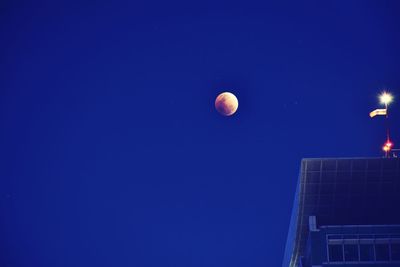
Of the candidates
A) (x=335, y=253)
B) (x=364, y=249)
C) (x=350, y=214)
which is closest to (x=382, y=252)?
(x=364, y=249)

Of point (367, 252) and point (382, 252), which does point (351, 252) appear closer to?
point (367, 252)

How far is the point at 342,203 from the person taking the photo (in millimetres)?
44219

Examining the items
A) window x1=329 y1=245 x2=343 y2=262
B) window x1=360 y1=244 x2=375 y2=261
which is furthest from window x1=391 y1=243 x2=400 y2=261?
window x1=329 y1=245 x2=343 y2=262

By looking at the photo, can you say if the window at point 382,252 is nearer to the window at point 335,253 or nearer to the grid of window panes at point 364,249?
the grid of window panes at point 364,249

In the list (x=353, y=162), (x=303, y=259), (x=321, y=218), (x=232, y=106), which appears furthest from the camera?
(x=232, y=106)

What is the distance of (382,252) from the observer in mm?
44250

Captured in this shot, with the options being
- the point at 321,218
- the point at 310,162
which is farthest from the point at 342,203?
the point at 310,162

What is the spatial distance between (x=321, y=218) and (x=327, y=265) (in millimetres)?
3745

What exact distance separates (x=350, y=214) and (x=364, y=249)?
9.83ft

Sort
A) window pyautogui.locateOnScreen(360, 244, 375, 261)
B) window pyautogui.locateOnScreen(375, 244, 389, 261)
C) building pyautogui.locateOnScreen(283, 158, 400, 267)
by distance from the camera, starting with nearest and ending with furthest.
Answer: building pyautogui.locateOnScreen(283, 158, 400, 267)
window pyautogui.locateOnScreen(375, 244, 389, 261)
window pyautogui.locateOnScreen(360, 244, 375, 261)

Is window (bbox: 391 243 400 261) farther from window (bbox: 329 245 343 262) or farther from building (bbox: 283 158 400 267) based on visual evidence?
window (bbox: 329 245 343 262)

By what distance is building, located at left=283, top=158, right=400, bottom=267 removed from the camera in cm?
4303

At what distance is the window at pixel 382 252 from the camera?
4416 centimetres

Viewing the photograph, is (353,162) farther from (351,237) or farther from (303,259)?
(303,259)
